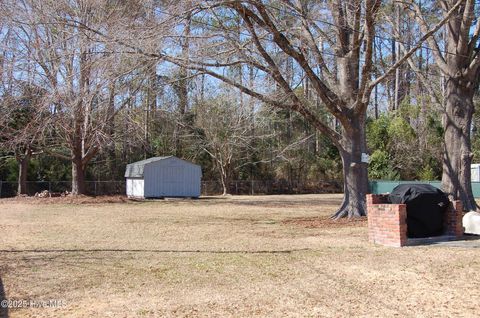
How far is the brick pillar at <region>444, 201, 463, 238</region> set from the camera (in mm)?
10945

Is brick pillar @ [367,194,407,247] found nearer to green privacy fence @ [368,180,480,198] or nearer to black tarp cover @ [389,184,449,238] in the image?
black tarp cover @ [389,184,449,238]

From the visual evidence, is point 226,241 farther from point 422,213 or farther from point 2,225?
point 2,225

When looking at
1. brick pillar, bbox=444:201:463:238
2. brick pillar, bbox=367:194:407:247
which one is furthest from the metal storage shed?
brick pillar, bbox=444:201:463:238

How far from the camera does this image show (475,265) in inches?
316

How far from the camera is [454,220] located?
433 inches

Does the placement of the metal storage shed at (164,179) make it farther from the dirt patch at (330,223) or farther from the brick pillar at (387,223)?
the brick pillar at (387,223)

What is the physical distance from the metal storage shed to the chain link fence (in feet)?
13.9

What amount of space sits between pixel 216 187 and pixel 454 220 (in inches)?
1248

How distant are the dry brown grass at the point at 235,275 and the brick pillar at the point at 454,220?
4.62 feet

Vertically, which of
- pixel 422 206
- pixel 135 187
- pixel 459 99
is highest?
pixel 459 99

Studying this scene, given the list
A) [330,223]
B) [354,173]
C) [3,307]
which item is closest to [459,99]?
[354,173]

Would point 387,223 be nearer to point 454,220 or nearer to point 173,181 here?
point 454,220

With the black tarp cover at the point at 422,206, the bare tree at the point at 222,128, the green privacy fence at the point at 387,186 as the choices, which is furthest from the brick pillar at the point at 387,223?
the bare tree at the point at 222,128

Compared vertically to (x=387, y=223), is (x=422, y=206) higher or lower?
higher
